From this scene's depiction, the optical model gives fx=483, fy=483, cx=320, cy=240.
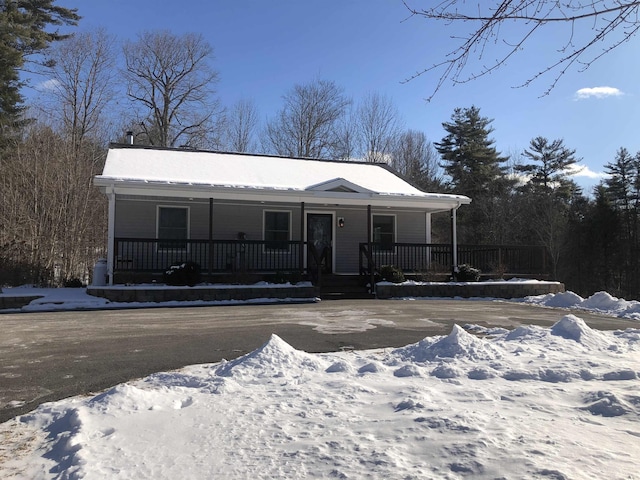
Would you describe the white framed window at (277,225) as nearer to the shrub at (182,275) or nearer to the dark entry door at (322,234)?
the dark entry door at (322,234)

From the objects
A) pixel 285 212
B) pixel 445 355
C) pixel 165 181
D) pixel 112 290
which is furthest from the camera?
pixel 285 212

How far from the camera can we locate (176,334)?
7742 millimetres

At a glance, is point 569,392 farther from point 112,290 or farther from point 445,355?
point 112,290

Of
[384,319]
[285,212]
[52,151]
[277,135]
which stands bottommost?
[384,319]

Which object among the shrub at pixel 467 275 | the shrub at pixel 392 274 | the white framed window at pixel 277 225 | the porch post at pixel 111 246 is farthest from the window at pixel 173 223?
the shrub at pixel 467 275

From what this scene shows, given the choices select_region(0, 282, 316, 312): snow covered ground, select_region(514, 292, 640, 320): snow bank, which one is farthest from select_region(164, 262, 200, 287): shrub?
select_region(514, 292, 640, 320): snow bank

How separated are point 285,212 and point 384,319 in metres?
7.83

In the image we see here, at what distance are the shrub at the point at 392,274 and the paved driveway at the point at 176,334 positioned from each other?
2.02 m

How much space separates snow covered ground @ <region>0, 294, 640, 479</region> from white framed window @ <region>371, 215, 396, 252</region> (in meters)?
12.3

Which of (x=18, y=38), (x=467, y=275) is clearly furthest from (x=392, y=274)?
(x=18, y=38)

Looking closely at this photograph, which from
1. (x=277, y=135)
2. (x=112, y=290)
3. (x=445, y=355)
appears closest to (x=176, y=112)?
(x=277, y=135)

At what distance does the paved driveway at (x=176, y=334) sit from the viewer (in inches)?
203

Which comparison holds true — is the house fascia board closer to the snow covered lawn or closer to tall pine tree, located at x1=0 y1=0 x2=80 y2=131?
the snow covered lawn

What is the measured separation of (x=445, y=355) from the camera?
17.0 feet
